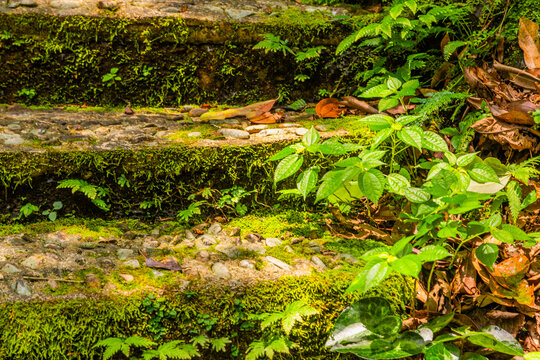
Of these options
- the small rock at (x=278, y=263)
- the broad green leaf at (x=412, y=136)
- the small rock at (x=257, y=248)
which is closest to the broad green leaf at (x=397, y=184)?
the broad green leaf at (x=412, y=136)

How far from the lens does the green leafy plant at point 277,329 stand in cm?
167

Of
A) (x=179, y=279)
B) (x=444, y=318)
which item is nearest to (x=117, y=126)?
(x=179, y=279)

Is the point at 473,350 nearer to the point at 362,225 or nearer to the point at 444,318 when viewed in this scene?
the point at 444,318

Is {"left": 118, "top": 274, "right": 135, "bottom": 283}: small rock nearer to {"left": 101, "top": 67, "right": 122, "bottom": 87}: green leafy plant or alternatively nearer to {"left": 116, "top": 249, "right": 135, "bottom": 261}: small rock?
{"left": 116, "top": 249, "right": 135, "bottom": 261}: small rock

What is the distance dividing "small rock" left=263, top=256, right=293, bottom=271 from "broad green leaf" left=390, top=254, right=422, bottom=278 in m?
0.62

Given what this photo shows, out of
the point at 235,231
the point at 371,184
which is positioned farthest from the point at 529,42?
the point at 235,231

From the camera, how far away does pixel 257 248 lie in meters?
2.15

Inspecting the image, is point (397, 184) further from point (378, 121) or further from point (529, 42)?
point (529, 42)

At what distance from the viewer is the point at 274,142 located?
249 centimetres

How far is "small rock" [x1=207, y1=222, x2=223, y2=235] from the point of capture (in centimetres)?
230

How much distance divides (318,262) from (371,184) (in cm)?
50

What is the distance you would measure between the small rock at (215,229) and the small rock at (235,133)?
1.97 feet

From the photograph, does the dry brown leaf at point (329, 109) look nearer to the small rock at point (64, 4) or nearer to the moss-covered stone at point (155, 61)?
the moss-covered stone at point (155, 61)

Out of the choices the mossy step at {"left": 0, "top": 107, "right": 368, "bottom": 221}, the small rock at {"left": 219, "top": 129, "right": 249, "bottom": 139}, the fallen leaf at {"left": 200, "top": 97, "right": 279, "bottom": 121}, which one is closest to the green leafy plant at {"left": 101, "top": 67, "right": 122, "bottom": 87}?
the mossy step at {"left": 0, "top": 107, "right": 368, "bottom": 221}
